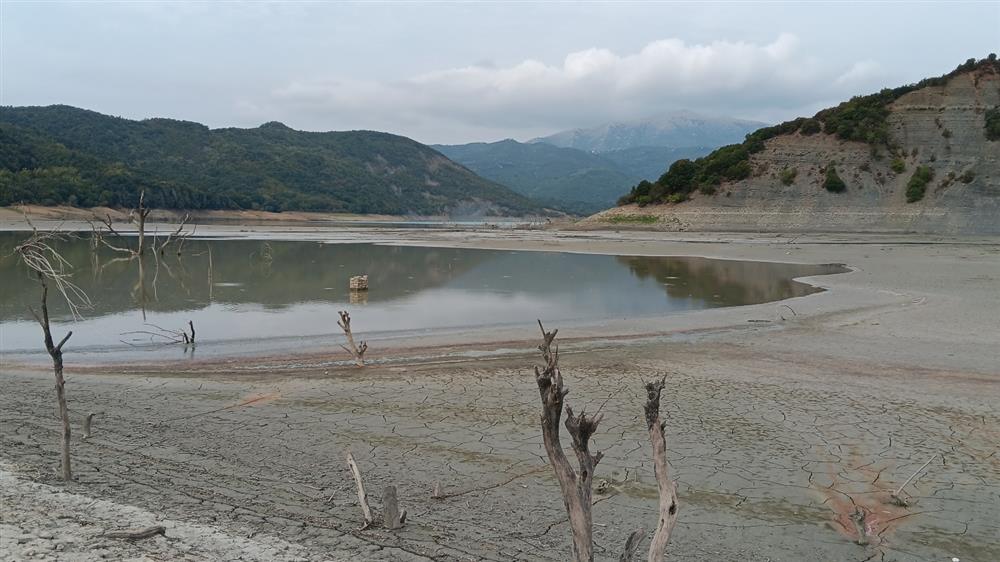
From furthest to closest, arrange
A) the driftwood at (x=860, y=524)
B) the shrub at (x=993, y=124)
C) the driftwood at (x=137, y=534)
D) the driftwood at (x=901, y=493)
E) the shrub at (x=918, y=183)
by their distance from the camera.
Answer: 1. the shrub at (x=993, y=124)
2. the shrub at (x=918, y=183)
3. the driftwood at (x=901, y=493)
4. the driftwood at (x=860, y=524)
5. the driftwood at (x=137, y=534)

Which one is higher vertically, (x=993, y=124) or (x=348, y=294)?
(x=993, y=124)

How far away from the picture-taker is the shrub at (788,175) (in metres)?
56.6

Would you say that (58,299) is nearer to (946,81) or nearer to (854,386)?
(854,386)

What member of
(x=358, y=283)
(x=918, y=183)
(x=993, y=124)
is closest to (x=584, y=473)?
(x=358, y=283)

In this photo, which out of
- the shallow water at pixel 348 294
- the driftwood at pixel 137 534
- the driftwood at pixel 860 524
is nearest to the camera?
the driftwood at pixel 137 534

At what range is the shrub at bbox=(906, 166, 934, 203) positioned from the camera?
169 feet

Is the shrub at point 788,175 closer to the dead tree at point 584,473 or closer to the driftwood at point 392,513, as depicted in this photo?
the driftwood at point 392,513

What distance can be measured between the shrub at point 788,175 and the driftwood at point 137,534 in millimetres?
59017

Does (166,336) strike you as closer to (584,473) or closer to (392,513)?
(392,513)

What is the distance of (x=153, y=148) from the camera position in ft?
465

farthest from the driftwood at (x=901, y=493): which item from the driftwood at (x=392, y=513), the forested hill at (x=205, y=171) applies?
the forested hill at (x=205, y=171)

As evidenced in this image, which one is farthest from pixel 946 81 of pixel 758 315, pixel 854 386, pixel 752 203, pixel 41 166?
pixel 41 166

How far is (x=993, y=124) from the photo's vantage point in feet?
179

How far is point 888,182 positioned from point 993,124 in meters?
10.1
